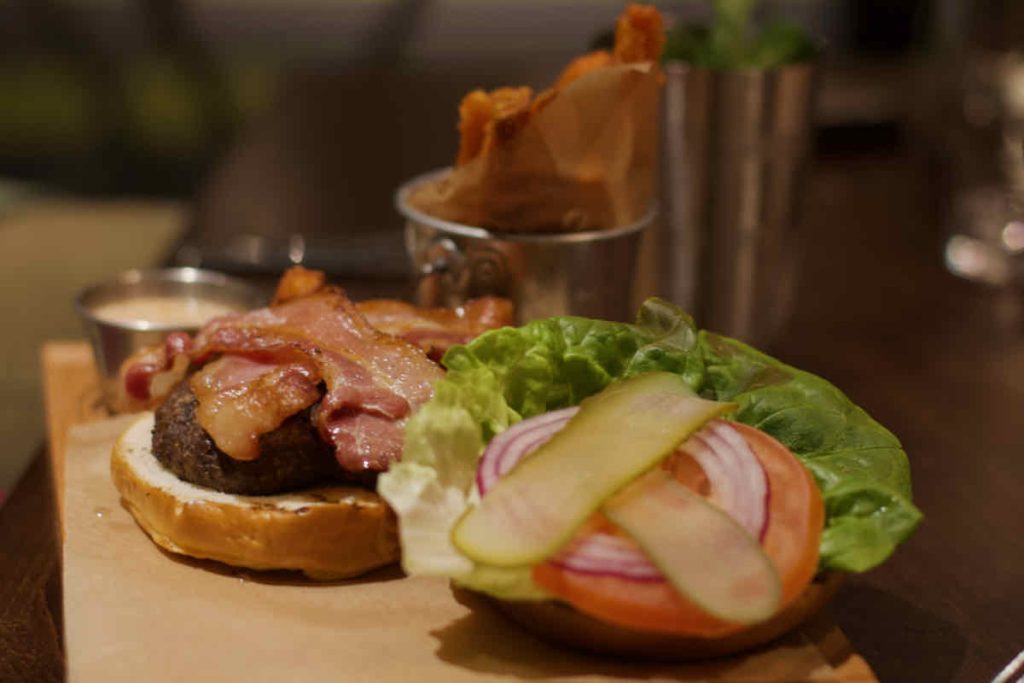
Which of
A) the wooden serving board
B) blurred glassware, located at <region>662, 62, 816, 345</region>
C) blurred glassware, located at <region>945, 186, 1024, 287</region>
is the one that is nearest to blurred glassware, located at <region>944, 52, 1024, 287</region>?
blurred glassware, located at <region>945, 186, 1024, 287</region>

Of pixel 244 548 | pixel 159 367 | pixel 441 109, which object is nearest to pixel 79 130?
pixel 441 109

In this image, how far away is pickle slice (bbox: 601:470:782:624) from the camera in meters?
1.12

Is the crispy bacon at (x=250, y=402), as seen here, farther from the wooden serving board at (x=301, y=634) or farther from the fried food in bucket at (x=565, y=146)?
the fried food in bucket at (x=565, y=146)

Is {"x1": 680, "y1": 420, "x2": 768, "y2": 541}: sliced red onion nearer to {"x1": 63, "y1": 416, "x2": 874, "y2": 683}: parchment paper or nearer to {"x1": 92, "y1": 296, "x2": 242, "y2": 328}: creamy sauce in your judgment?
{"x1": 63, "y1": 416, "x2": 874, "y2": 683}: parchment paper

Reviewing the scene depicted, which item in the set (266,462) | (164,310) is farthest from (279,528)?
(164,310)

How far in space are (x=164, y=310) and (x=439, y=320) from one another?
79 centimetres

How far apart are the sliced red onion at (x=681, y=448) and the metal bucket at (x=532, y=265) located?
0.47 m

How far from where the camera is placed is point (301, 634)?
1.29 meters

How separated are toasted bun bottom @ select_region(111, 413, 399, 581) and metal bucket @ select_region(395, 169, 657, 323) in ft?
1.58

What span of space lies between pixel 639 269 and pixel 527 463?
733 mm

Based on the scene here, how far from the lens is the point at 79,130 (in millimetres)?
7324

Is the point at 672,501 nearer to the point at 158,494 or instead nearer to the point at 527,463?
the point at 527,463

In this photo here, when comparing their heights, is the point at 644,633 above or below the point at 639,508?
below

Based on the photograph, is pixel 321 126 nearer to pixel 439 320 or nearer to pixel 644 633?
pixel 439 320
